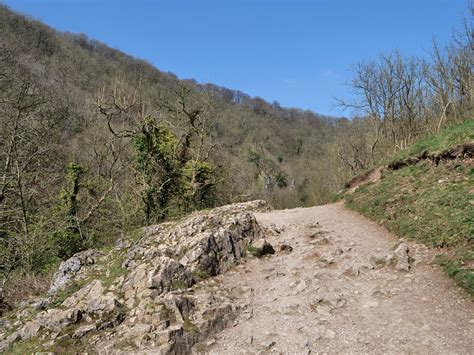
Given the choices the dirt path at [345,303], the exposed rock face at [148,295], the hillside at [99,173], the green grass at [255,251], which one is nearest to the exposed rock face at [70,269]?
the exposed rock face at [148,295]

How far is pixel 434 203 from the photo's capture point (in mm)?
8844

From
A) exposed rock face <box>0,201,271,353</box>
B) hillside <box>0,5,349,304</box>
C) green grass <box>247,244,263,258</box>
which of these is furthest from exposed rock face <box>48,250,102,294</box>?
green grass <box>247,244,263,258</box>

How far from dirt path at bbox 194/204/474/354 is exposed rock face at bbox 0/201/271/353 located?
467mm

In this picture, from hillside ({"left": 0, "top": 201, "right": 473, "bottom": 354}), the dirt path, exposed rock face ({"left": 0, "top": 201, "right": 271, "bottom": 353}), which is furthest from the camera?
exposed rock face ({"left": 0, "top": 201, "right": 271, "bottom": 353})

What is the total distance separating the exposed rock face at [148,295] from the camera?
5.67 m

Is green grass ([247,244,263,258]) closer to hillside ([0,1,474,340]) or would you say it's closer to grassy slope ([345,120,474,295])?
hillside ([0,1,474,340])

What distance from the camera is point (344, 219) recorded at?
11.5 m

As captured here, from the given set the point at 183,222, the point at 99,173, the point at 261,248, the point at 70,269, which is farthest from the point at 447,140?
the point at 99,173

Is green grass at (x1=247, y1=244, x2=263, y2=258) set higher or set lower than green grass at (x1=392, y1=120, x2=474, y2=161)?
lower

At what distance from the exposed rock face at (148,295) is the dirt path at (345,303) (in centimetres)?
47

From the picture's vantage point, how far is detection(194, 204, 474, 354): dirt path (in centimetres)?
527

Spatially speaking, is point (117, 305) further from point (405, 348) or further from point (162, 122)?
point (162, 122)

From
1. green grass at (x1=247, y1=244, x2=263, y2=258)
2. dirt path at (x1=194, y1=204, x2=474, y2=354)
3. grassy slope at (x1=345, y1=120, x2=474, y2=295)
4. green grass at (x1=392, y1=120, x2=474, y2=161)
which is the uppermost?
green grass at (x1=392, y1=120, x2=474, y2=161)

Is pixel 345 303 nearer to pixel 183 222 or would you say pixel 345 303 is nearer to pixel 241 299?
pixel 241 299
